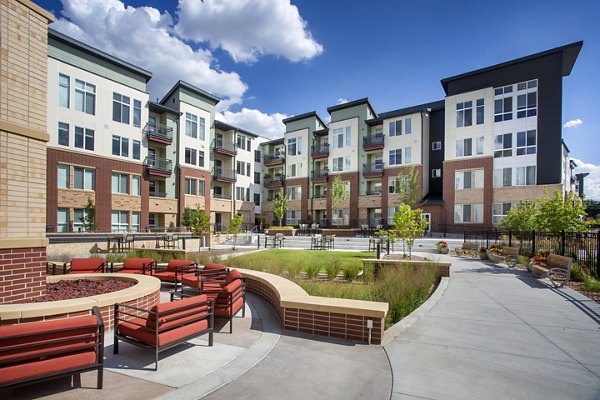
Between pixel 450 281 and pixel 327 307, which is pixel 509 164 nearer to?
pixel 450 281

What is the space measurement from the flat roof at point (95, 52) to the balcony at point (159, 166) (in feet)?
27.3

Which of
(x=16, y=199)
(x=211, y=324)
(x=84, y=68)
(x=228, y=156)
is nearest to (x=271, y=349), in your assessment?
(x=211, y=324)

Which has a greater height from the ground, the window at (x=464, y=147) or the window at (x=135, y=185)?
the window at (x=464, y=147)

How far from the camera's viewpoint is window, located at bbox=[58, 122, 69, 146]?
26125 millimetres

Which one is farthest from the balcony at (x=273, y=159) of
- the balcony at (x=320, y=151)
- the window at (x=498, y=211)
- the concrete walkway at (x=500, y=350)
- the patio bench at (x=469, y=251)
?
the concrete walkway at (x=500, y=350)

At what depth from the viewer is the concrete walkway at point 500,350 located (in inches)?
152

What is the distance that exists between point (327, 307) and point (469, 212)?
33.6 meters

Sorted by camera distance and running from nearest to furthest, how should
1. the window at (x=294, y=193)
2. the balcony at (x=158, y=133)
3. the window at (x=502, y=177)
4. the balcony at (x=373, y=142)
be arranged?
1. the window at (x=502, y=177)
2. the balcony at (x=158, y=133)
3. the balcony at (x=373, y=142)
4. the window at (x=294, y=193)

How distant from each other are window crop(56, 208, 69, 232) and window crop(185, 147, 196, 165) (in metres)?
13.7

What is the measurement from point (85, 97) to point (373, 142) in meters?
31.0

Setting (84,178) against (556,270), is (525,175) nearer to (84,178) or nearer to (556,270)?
(556,270)

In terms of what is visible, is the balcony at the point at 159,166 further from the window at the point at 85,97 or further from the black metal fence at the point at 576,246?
the black metal fence at the point at 576,246

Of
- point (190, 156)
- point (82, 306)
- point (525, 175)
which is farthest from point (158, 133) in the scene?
point (525, 175)

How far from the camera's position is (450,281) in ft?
36.0
